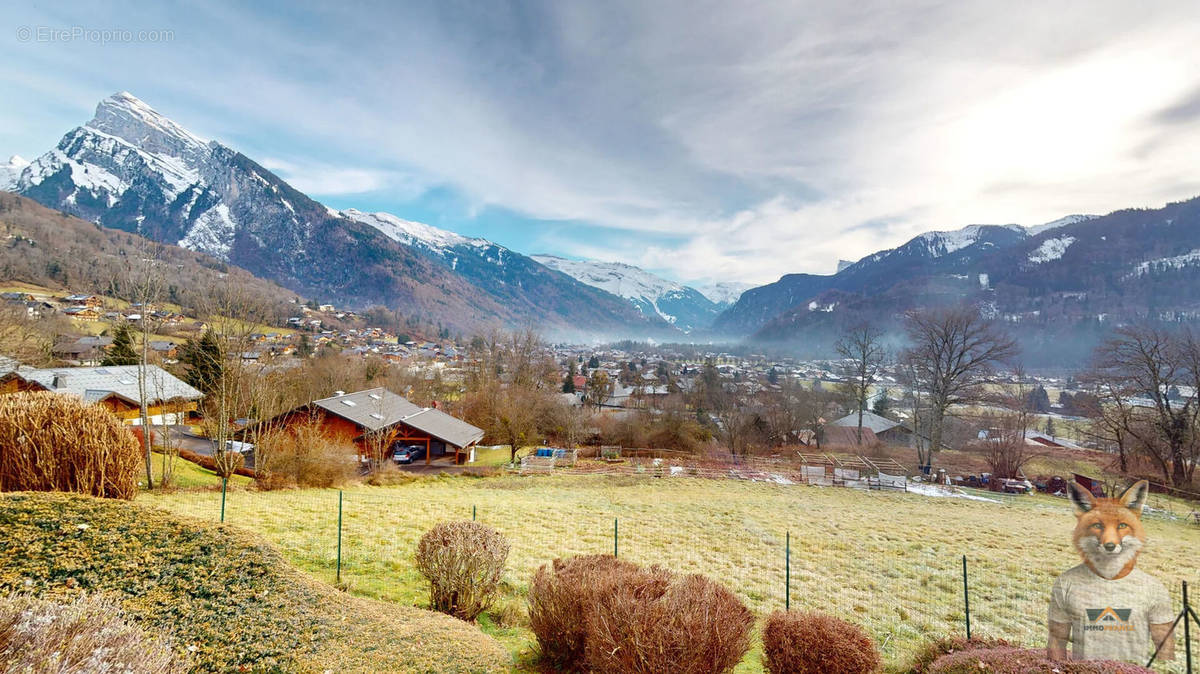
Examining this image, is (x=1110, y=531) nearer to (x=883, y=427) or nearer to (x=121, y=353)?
(x=883, y=427)

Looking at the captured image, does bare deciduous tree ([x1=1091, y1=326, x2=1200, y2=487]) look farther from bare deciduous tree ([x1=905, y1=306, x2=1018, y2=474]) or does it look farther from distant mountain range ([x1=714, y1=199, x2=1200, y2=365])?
distant mountain range ([x1=714, y1=199, x2=1200, y2=365])

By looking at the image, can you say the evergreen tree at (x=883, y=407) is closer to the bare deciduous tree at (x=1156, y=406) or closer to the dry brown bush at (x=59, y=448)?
the bare deciduous tree at (x=1156, y=406)

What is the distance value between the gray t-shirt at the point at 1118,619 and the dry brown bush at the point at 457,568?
646cm

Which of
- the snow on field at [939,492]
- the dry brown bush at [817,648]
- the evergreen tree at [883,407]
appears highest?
the dry brown bush at [817,648]

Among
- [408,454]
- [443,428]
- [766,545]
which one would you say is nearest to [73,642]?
[766,545]

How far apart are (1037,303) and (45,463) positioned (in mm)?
210194

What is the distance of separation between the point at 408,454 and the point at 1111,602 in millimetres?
33164

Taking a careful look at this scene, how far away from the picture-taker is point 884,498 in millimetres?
22562

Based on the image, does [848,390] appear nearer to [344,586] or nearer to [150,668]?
[344,586]

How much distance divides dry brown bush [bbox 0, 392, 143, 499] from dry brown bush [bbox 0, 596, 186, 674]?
185 inches

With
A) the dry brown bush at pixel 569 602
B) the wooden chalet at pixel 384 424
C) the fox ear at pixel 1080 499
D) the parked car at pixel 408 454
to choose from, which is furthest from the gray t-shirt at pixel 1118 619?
the parked car at pixel 408 454

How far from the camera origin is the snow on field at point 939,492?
76.6 feet

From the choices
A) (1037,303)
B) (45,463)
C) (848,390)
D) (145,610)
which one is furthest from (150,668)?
(1037,303)

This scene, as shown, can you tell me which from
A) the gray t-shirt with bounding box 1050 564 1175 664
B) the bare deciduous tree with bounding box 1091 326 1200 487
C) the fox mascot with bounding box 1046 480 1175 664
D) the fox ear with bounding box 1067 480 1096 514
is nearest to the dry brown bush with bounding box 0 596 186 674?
the fox mascot with bounding box 1046 480 1175 664
